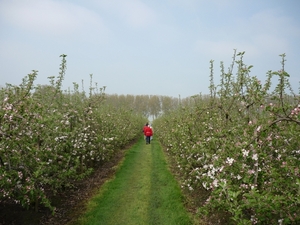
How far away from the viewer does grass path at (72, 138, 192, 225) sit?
6.12m

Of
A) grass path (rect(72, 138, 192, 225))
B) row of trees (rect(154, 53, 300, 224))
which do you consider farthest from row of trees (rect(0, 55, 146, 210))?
row of trees (rect(154, 53, 300, 224))

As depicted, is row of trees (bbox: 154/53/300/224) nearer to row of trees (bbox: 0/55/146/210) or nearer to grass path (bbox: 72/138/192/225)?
grass path (bbox: 72/138/192/225)

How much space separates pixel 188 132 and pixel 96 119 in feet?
14.4

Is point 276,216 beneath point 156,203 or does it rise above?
above

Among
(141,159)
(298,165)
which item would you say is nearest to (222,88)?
(298,165)

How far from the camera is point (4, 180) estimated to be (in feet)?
13.7

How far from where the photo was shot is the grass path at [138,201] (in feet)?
20.1

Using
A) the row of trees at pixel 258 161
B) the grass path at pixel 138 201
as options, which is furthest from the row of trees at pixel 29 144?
the row of trees at pixel 258 161

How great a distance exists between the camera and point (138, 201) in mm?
7277

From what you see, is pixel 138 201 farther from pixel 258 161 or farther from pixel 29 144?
pixel 258 161

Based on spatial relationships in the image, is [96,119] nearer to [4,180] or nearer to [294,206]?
[4,180]

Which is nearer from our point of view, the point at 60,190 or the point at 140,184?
the point at 60,190

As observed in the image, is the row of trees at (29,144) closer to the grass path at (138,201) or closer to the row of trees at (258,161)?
the grass path at (138,201)

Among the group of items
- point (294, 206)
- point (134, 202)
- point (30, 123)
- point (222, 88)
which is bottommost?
point (134, 202)
